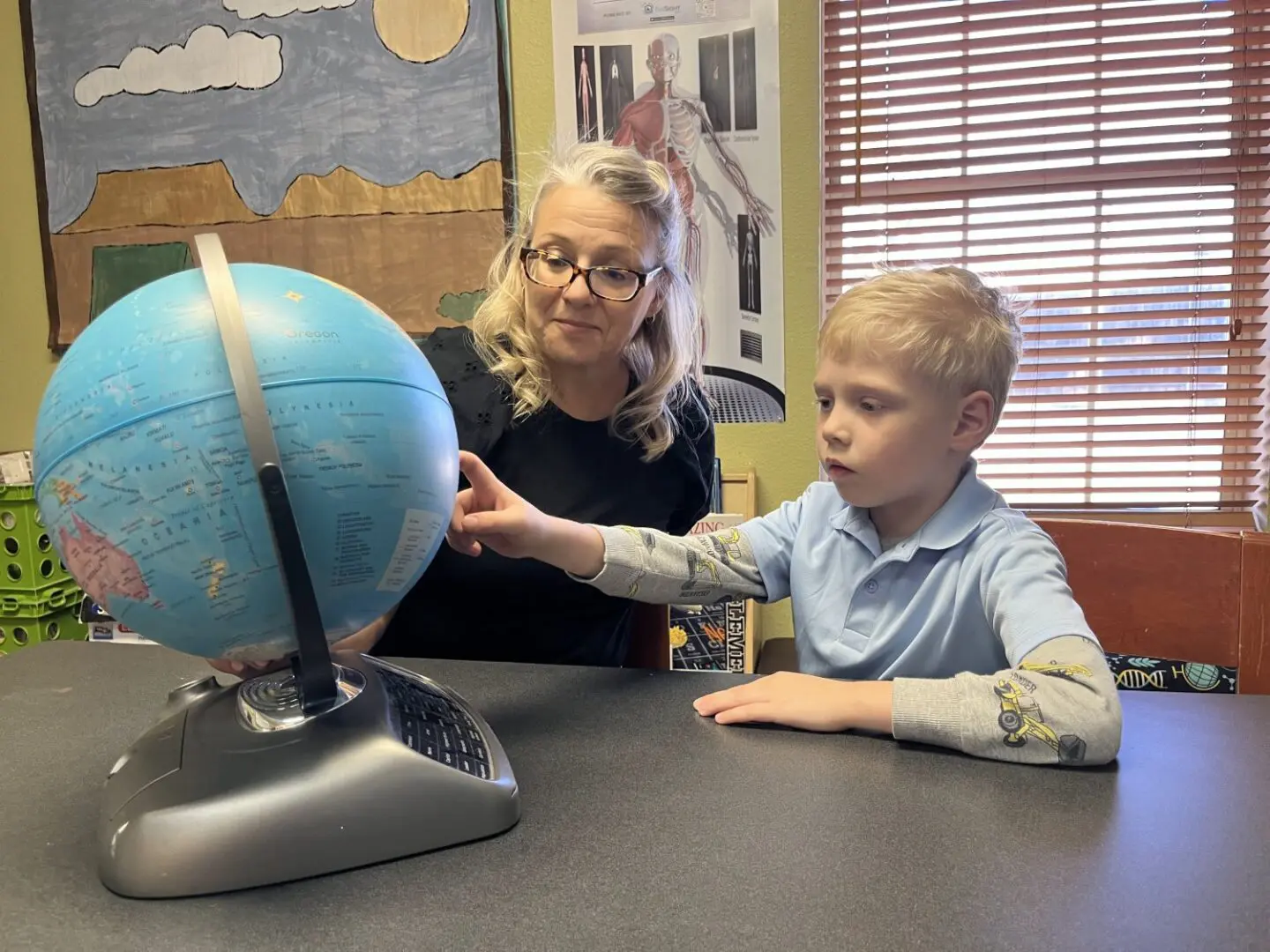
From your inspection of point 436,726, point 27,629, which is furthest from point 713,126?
point 27,629

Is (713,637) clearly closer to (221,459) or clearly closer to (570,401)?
(570,401)

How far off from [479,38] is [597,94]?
0.35m

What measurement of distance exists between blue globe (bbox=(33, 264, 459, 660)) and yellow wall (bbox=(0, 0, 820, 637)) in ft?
5.71

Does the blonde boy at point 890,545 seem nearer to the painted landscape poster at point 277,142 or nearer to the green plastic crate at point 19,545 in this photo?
the painted landscape poster at point 277,142

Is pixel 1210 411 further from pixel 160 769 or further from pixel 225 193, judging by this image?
pixel 225 193

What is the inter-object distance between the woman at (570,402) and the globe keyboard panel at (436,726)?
0.50 metres

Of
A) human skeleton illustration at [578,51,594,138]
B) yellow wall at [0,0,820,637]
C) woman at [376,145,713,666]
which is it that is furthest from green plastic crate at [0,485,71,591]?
human skeleton illustration at [578,51,594,138]

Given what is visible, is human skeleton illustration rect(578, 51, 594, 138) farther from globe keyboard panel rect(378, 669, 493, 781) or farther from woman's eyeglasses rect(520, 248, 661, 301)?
globe keyboard panel rect(378, 669, 493, 781)

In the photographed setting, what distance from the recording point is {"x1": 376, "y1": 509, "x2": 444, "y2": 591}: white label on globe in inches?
26.0

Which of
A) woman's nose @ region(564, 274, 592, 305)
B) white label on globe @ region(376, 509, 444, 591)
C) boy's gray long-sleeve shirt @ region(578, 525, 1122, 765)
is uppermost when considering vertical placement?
woman's nose @ region(564, 274, 592, 305)

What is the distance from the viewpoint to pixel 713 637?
2139mm

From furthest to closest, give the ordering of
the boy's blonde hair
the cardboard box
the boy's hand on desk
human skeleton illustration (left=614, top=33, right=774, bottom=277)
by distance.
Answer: human skeleton illustration (left=614, top=33, right=774, bottom=277), the cardboard box, the boy's blonde hair, the boy's hand on desk

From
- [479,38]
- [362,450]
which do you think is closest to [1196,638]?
[362,450]

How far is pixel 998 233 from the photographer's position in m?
2.32
